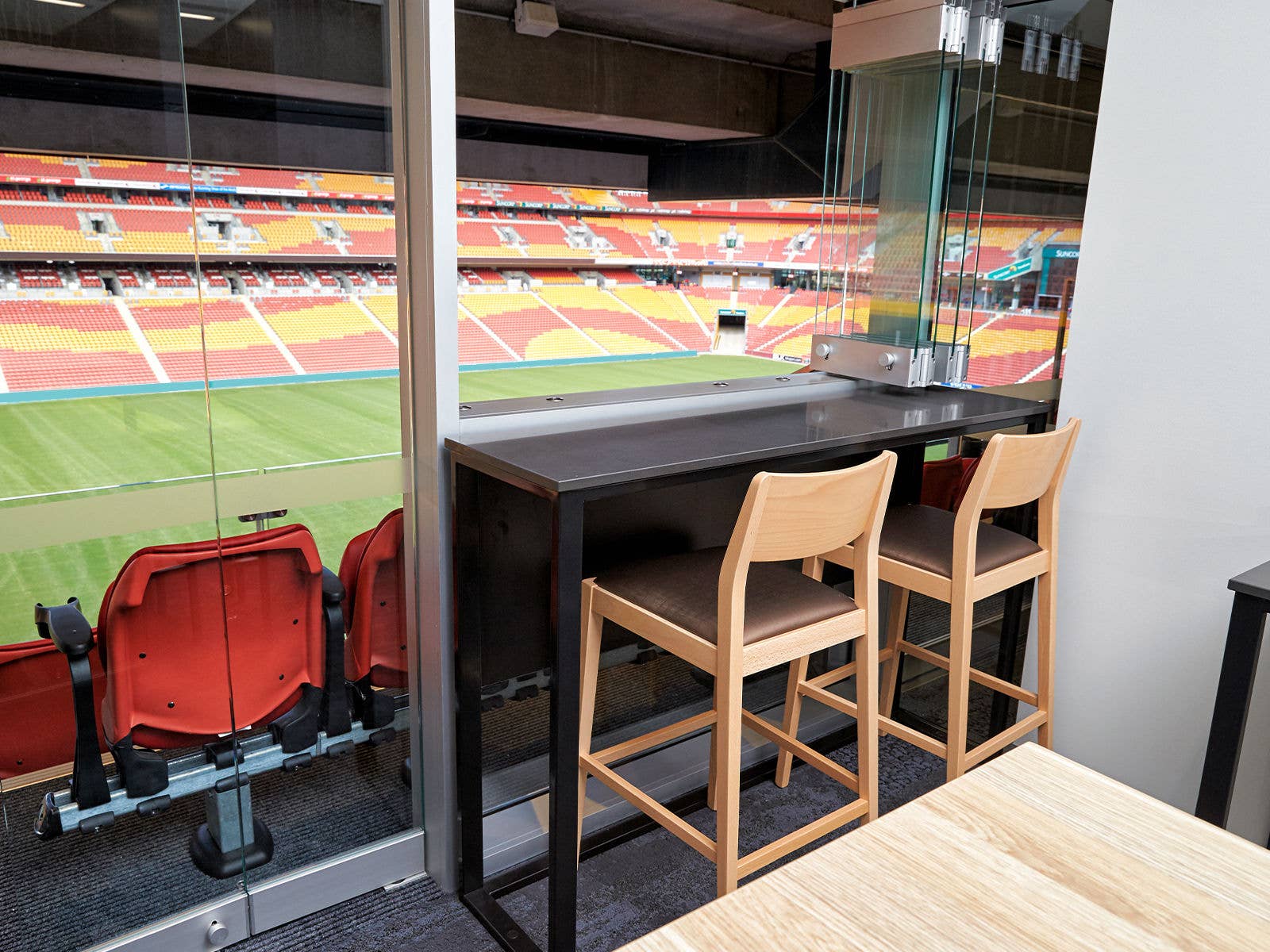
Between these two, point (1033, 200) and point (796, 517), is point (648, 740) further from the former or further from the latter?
point (1033, 200)

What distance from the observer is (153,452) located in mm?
1598

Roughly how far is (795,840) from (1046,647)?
925 millimetres

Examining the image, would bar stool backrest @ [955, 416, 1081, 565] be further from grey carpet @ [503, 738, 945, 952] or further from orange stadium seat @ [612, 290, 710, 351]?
orange stadium seat @ [612, 290, 710, 351]

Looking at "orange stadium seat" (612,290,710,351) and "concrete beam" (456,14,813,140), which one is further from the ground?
"concrete beam" (456,14,813,140)

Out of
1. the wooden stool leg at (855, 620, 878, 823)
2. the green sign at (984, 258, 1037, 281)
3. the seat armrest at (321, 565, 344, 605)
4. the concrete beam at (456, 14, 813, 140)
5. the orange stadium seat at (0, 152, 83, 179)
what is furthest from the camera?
the concrete beam at (456, 14, 813, 140)

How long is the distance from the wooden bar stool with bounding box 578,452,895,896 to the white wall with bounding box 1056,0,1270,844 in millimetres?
893

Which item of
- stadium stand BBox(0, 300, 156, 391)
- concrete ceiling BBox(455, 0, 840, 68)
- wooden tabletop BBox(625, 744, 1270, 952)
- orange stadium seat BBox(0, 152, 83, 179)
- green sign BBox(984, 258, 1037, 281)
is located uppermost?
concrete ceiling BBox(455, 0, 840, 68)

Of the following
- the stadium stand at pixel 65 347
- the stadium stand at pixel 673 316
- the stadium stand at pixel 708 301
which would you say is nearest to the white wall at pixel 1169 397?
the stadium stand at pixel 65 347

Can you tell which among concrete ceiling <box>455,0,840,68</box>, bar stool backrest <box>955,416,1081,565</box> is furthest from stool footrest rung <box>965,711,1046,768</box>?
concrete ceiling <box>455,0,840,68</box>

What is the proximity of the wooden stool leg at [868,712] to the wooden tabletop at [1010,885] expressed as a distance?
0.99 m

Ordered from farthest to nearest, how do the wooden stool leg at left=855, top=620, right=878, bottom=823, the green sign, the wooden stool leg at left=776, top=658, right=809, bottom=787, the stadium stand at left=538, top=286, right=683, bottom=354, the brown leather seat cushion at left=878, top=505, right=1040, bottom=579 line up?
the stadium stand at left=538, top=286, right=683, bottom=354 < the green sign < the wooden stool leg at left=776, top=658, right=809, bottom=787 < the brown leather seat cushion at left=878, top=505, right=1040, bottom=579 < the wooden stool leg at left=855, top=620, right=878, bottom=823

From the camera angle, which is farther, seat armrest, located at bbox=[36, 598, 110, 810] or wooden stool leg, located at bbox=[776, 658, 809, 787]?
wooden stool leg, located at bbox=[776, 658, 809, 787]

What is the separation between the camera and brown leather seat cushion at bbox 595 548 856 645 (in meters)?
1.65

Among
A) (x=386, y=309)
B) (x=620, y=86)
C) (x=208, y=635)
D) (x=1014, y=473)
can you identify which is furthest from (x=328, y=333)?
(x=620, y=86)
